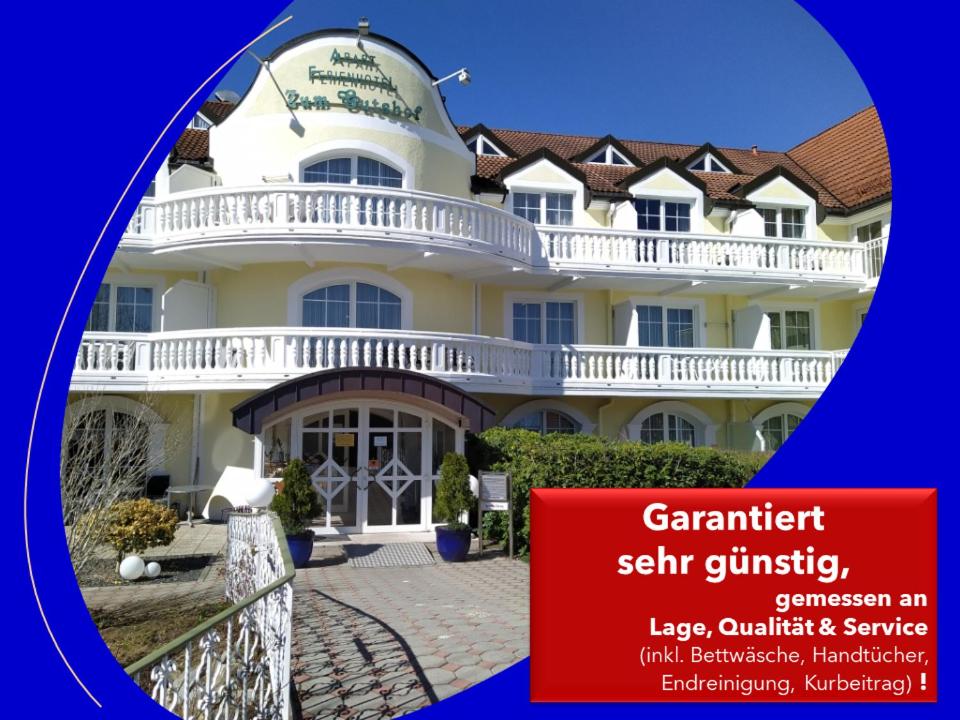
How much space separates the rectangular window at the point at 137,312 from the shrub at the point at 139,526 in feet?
4.81

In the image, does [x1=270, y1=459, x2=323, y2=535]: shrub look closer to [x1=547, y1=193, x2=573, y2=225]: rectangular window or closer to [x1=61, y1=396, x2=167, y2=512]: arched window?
[x1=61, y1=396, x2=167, y2=512]: arched window

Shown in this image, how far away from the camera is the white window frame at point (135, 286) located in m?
5.62

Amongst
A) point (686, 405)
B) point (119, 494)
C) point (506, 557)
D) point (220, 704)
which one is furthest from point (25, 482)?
point (686, 405)

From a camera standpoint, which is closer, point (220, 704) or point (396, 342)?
point (220, 704)

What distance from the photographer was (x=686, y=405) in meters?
5.98

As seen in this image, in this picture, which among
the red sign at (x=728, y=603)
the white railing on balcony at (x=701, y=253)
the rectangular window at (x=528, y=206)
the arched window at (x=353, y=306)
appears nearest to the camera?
the red sign at (x=728, y=603)

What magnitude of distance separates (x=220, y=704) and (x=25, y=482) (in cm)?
237

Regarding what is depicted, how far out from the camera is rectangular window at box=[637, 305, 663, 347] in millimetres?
6484

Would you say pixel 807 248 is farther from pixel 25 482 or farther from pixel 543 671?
pixel 25 482

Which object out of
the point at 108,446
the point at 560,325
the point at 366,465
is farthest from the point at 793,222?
the point at 108,446

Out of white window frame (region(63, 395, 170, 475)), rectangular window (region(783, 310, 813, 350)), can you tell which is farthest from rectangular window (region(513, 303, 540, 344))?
white window frame (region(63, 395, 170, 475))

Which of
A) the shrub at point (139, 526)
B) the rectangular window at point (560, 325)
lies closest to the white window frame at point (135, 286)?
the shrub at point (139, 526)

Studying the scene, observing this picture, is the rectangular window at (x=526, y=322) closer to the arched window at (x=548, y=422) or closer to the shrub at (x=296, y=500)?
the arched window at (x=548, y=422)

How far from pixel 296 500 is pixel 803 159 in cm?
504
